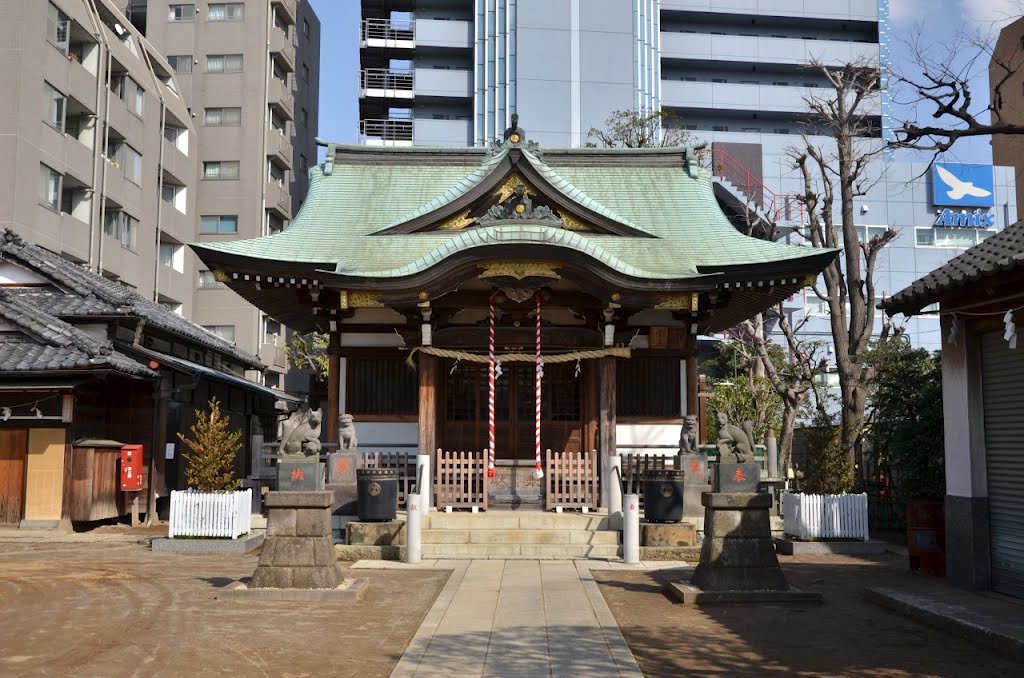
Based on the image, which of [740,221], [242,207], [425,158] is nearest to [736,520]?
[425,158]

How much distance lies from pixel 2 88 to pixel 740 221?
132ft

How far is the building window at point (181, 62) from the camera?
49188mm

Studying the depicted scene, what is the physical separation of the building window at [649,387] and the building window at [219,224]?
34.3m

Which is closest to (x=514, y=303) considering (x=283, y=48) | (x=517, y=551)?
(x=517, y=551)

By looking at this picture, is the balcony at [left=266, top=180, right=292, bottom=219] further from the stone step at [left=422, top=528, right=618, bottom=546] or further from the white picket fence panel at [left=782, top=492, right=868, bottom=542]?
the white picket fence panel at [left=782, top=492, right=868, bottom=542]

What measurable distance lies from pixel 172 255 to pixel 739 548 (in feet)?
130

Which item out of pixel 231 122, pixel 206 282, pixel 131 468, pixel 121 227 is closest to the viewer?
pixel 131 468

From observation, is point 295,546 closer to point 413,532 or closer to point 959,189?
point 413,532

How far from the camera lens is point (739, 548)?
11.3 m

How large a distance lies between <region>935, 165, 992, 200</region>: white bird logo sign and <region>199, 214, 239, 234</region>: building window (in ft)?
145

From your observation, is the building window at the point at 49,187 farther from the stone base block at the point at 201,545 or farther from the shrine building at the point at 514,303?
the stone base block at the point at 201,545

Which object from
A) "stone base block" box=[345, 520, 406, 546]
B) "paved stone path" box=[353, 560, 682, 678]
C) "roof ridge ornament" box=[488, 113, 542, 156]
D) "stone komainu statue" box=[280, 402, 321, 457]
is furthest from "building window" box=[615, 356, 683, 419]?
"stone komainu statue" box=[280, 402, 321, 457]

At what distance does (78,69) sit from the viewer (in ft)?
112

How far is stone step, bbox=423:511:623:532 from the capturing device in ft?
51.7
